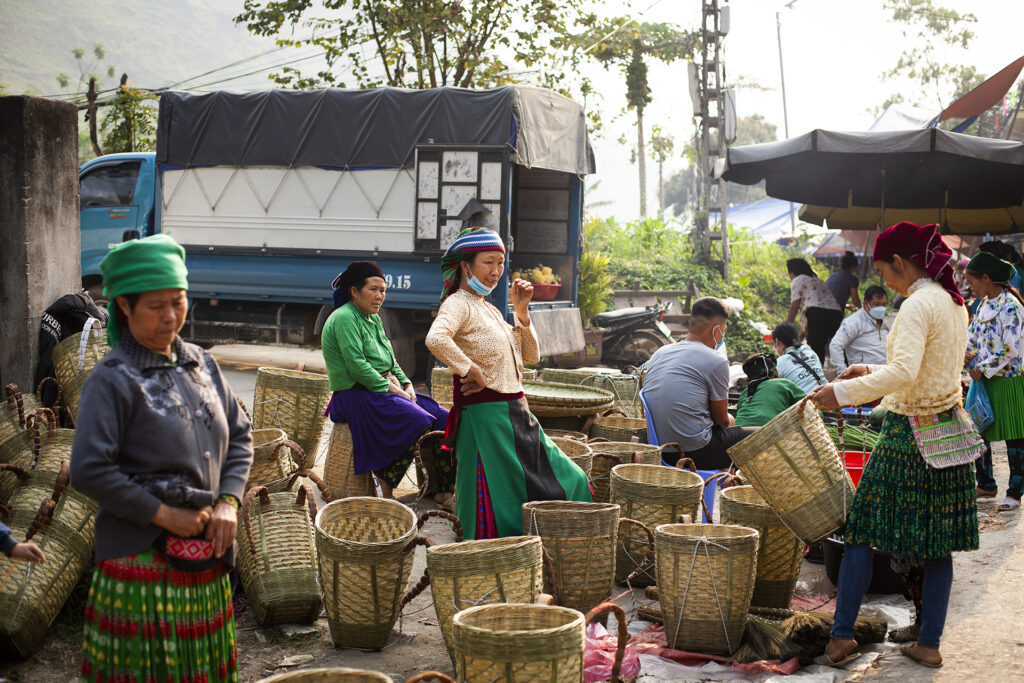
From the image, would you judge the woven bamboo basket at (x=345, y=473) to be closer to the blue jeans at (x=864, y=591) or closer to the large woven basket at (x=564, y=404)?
the large woven basket at (x=564, y=404)

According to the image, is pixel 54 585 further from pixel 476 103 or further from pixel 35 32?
pixel 35 32

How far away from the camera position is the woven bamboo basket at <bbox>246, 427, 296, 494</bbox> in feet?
13.6

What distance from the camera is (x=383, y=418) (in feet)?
17.3

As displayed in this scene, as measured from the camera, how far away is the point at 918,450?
332cm

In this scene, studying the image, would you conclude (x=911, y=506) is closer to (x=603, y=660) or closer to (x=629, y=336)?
(x=603, y=660)

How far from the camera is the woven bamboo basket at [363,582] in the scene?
342 cm

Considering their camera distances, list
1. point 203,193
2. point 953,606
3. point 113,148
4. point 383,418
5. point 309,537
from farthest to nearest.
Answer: point 113,148
point 203,193
point 383,418
point 953,606
point 309,537

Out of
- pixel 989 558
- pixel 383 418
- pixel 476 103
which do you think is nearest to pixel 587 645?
pixel 383 418

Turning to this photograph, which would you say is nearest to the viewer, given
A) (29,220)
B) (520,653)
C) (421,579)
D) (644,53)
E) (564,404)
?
(520,653)

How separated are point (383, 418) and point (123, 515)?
3.21m

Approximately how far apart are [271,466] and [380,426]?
1.08 meters

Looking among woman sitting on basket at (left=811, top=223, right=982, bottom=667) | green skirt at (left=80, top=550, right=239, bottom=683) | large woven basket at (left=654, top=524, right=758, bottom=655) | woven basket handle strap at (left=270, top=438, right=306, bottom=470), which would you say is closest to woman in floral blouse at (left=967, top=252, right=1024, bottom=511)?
woman sitting on basket at (left=811, top=223, right=982, bottom=667)

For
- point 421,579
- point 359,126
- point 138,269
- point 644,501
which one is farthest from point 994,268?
point 359,126

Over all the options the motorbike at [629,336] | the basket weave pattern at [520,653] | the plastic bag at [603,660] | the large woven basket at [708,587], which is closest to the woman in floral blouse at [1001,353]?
the large woven basket at [708,587]
